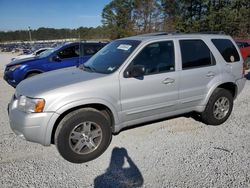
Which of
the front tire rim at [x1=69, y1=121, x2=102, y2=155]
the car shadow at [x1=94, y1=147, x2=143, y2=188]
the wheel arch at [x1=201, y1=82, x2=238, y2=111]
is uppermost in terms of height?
the wheel arch at [x1=201, y1=82, x2=238, y2=111]

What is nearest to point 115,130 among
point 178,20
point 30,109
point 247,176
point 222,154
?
point 30,109

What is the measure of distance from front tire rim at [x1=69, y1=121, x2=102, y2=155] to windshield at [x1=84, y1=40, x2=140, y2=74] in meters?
0.89

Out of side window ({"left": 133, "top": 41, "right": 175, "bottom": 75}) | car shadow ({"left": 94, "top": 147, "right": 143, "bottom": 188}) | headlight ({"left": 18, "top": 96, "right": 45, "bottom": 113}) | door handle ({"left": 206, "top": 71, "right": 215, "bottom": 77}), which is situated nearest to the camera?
car shadow ({"left": 94, "top": 147, "right": 143, "bottom": 188})

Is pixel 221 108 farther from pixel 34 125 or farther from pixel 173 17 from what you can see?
pixel 173 17

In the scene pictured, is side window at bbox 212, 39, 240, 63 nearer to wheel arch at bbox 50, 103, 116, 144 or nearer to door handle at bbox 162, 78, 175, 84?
door handle at bbox 162, 78, 175, 84

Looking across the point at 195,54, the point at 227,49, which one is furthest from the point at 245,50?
the point at 195,54

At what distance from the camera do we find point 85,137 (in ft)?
11.4

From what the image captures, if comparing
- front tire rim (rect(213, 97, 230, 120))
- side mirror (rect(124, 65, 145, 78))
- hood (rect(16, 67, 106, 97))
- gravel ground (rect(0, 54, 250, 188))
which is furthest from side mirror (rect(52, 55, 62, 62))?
front tire rim (rect(213, 97, 230, 120))

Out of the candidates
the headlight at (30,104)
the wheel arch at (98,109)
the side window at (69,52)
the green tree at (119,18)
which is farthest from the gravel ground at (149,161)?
the green tree at (119,18)

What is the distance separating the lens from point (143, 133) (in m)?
4.37

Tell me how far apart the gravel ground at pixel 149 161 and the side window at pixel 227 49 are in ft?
4.44

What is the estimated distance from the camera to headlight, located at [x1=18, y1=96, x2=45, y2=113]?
3.13m

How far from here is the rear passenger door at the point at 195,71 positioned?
13.4 ft

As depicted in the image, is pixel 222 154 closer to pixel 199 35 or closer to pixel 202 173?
pixel 202 173
